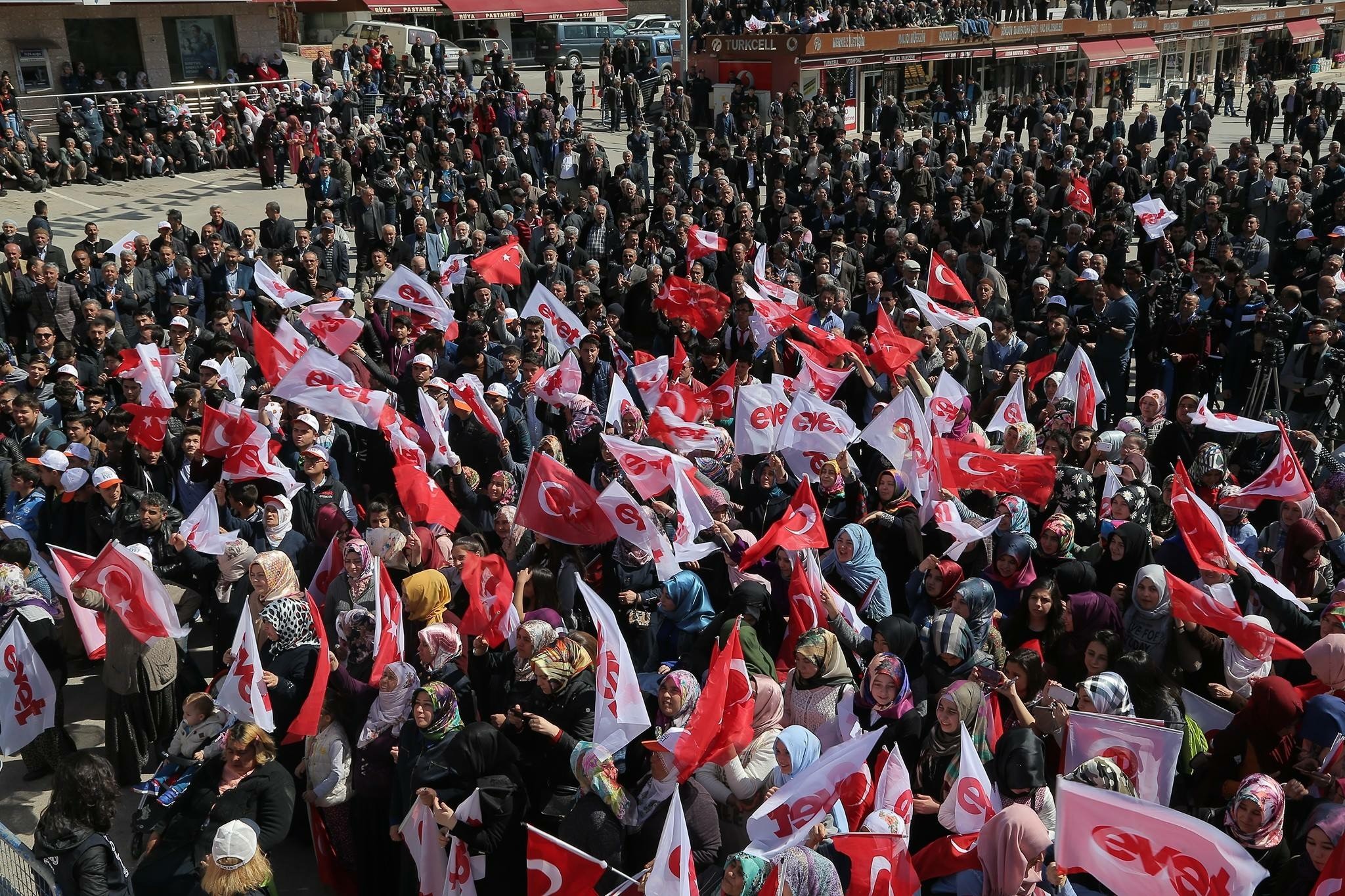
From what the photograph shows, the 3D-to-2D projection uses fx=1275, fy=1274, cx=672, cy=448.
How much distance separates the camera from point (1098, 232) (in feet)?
43.6

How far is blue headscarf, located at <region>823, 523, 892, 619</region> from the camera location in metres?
6.80

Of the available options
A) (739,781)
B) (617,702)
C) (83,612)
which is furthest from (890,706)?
(83,612)

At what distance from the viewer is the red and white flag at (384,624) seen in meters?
5.81

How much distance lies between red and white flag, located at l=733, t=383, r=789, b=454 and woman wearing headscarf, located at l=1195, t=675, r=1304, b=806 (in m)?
3.76

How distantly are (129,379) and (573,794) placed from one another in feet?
18.3

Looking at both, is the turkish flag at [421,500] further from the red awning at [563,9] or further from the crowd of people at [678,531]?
the red awning at [563,9]

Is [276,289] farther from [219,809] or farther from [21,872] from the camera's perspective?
[219,809]

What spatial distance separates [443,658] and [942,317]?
636 centimetres

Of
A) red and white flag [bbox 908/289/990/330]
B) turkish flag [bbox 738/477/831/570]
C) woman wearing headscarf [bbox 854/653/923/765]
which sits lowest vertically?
woman wearing headscarf [bbox 854/653/923/765]

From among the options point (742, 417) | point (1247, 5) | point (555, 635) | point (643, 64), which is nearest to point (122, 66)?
point (643, 64)

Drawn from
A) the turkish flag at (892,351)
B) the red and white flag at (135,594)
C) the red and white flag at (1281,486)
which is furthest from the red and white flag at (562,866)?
the turkish flag at (892,351)

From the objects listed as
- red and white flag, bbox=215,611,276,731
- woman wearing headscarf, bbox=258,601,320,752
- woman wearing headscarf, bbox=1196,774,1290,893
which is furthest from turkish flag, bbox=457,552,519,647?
woman wearing headscarf, bbox=1196,774,1290,893

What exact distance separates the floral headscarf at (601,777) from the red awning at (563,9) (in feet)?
119

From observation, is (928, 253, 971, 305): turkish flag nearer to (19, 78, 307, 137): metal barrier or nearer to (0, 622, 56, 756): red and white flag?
(0, 622, 56, 756): red and white flag
